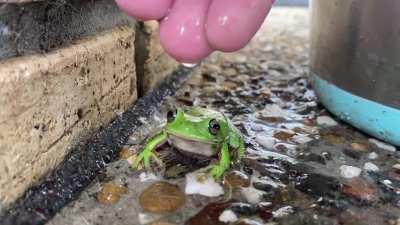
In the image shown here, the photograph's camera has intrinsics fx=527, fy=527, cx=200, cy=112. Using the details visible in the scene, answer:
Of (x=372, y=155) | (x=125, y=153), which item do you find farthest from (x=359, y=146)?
(x=125, y=153)

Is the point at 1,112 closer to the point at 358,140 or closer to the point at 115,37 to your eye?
the point at 115,37

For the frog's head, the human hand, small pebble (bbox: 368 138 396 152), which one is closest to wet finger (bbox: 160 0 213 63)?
the human hand

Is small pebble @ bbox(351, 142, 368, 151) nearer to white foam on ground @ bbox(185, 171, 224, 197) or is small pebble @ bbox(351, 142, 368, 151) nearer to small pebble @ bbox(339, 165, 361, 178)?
small pebble @ bbox(339, 165, 361, 178)

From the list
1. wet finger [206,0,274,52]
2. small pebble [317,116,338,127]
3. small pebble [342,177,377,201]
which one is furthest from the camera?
small pebble [317,116,338,127]

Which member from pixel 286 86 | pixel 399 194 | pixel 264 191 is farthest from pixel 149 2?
pixel 286 86

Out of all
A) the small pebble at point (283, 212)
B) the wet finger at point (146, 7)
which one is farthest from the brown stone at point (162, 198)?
the wet finger at point (146, 7)

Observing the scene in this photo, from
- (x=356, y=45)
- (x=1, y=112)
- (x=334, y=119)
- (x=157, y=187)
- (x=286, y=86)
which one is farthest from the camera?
(x=286, y=86)
